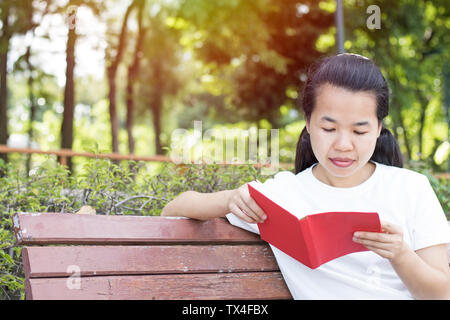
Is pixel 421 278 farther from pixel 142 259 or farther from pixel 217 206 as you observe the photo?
pixel 142 259

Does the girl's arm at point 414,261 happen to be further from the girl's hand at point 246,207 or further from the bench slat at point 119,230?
the bench slat at point 119,230

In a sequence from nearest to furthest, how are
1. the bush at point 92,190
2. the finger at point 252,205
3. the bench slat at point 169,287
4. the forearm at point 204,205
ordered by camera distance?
1. the bench slat at point 169,287
2. the finger at point 252,205
3. the forearm at point 204,205
4. the bush at point 92,190

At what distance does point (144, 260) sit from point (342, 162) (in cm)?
79

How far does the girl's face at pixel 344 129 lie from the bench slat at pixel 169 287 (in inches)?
20.2

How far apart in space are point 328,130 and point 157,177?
4.88 feet

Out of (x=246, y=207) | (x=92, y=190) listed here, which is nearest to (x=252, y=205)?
(x=246, y=207)

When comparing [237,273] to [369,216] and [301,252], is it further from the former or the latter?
[369,216]

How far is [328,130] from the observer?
2.00 metres

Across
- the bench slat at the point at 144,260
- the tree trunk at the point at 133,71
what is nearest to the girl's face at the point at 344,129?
the bench slat at the point at 144,260

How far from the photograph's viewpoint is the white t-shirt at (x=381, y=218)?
1.99m

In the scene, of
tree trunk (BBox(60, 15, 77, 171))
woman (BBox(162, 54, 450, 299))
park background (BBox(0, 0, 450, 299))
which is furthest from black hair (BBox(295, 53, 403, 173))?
tree trunk (BBox(60, 15, 77, 171))

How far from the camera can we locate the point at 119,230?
6.55ft

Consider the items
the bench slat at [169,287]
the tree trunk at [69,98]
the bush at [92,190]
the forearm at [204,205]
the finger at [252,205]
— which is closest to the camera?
the bench slat at [169,287]

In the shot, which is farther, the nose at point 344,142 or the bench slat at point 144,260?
the nose at point 344,142
